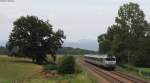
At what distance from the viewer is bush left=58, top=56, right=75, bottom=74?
75588 mm

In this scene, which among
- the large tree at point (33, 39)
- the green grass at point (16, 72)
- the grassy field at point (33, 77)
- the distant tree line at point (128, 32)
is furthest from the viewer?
the distant tree line at point (128, 32)

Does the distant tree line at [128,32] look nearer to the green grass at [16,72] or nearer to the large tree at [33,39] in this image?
the large tree at [33,39]

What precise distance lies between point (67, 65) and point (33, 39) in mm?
30356

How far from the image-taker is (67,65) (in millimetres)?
76688

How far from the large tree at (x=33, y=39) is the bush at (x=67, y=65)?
2763 centimetres

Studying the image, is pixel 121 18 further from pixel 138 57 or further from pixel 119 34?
pixel 138 57

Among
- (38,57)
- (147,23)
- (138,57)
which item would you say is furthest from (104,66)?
(147,23)

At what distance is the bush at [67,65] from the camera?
75588 mm

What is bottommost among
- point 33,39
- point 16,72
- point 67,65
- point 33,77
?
point 33,77

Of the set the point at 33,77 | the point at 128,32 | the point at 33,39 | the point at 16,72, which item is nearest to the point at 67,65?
the point at 16,72

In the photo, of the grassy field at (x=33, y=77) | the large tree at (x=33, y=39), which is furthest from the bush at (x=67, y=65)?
the large tree at (x=33, y=39)

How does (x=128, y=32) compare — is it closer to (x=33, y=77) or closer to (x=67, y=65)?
(x=67, y=65)

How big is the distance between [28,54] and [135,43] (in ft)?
92.0

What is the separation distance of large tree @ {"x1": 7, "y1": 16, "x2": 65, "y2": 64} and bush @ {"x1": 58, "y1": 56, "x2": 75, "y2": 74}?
2763 cm
